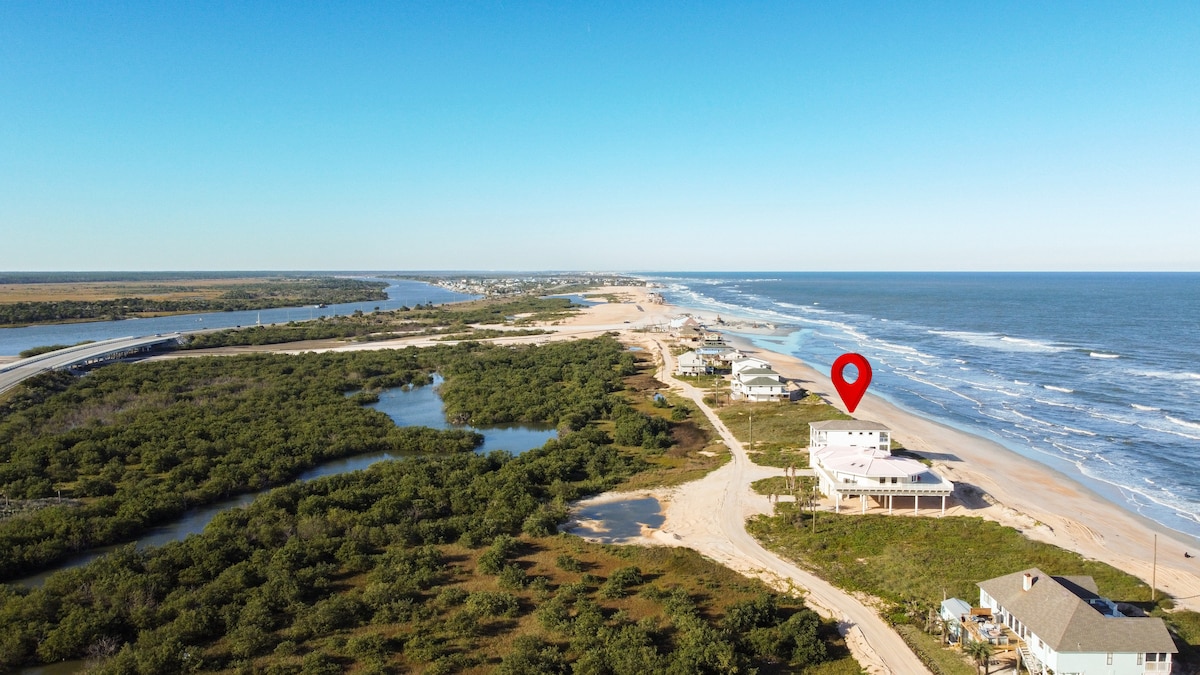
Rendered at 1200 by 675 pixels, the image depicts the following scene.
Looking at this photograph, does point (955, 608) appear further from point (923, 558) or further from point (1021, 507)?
point (1021, 507)

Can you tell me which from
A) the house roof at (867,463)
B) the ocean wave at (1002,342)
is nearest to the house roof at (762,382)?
the house roof at (867,463)

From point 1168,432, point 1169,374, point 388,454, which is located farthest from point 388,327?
point 1169,374

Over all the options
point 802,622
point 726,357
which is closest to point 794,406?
point 726,357

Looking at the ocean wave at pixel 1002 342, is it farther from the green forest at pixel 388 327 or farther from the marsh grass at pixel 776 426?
the green forest at pixel 388 327

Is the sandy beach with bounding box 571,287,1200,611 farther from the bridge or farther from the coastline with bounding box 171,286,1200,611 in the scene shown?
the bridge

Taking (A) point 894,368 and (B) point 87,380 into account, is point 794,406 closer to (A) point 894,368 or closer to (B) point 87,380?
(A) point 894,368

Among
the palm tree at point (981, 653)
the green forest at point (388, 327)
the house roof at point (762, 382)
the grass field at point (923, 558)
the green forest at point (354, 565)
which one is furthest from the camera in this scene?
the green forest at point (388, 327)
